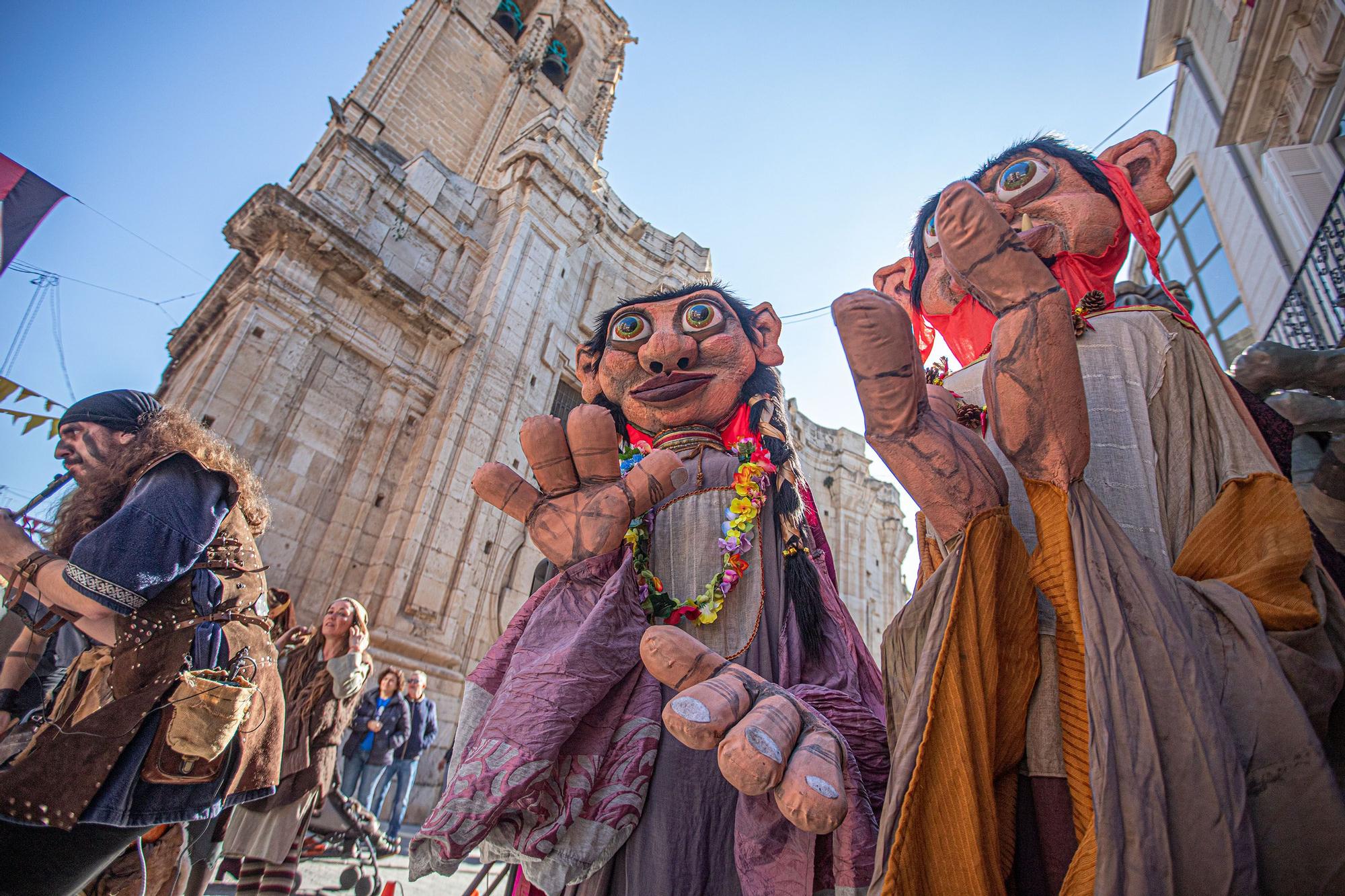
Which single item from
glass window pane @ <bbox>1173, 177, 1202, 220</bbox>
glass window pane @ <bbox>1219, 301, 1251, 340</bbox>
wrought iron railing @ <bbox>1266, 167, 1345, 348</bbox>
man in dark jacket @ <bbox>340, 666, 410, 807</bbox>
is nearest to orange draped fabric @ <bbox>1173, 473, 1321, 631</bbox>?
wrought iron railing @ <bbox>1266, 167, 1345, 348</bbox>

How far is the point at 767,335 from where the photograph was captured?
2.43 meters

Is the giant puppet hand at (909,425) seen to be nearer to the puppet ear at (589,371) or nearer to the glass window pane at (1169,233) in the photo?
the puppet ear at (589,371)

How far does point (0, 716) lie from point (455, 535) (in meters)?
5.77

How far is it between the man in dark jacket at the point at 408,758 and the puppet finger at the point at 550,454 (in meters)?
5.32

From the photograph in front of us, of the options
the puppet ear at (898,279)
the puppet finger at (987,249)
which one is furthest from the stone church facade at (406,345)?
the puppet finger at (987,249)

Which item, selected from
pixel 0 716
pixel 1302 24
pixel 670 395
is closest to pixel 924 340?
pixel 670 395

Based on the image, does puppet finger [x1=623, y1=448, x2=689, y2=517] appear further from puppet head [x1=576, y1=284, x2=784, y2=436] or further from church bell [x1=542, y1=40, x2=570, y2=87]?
church bell [x1=542, y1=40, x2=570, y2=87]

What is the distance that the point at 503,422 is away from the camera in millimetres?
9414

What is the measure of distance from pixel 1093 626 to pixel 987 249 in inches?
25.7

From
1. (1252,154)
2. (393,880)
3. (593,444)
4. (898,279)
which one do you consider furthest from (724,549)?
(1252,154)

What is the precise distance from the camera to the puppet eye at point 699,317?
2.28 m

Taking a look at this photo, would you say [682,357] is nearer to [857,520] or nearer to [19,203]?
[19,203]

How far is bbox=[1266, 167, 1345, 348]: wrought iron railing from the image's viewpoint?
436 centimetres

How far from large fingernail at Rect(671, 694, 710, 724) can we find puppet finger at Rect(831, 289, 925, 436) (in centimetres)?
61
